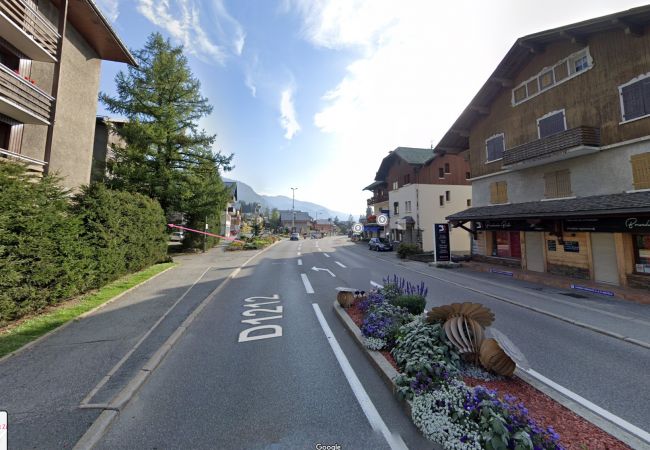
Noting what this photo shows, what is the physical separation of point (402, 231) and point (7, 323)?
31.9 metres

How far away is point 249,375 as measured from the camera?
4.41m

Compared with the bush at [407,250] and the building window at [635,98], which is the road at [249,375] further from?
the bush at [407,250]

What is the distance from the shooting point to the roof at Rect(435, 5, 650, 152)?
1105 centimetres

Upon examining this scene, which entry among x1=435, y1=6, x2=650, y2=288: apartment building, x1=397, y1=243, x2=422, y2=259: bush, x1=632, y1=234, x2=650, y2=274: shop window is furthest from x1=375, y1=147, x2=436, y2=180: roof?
x1=632, y1=234, x2=650, y2=274: shop window

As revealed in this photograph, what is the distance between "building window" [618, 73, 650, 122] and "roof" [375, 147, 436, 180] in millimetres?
18126

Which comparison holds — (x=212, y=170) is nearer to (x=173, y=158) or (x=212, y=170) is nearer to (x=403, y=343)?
(x=173, y=158)

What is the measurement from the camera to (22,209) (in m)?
5.94

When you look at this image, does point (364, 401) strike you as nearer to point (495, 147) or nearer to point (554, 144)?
point (554, 144)

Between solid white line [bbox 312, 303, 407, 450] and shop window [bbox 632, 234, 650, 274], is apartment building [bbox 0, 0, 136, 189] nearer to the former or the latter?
solid white line [bbox 312, 303, 407, 450]

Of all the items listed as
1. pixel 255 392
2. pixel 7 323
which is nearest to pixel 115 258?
pixel 7 323

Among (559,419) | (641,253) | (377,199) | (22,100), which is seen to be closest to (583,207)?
(641,253)

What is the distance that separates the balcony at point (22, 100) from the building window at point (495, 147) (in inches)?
949

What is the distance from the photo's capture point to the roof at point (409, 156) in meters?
31.3

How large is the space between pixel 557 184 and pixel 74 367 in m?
20.0
